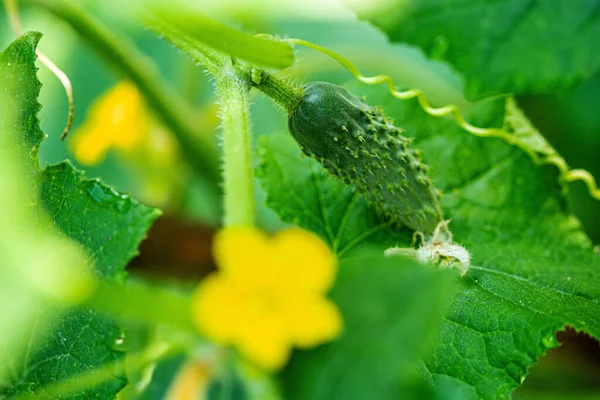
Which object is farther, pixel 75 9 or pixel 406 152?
pixel 75 9

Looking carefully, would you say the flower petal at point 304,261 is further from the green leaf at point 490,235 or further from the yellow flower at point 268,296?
the green leaf at point 490,235

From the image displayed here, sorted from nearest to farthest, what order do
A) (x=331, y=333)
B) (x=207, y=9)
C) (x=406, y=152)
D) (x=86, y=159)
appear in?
1. (x=331, y=333)
2. (x=207, y=9)
3. (x=406, y=152)
4. (x=86, y=159)

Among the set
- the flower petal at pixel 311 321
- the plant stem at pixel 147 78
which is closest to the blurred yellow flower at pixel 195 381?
the flower petal at pixel 311 321

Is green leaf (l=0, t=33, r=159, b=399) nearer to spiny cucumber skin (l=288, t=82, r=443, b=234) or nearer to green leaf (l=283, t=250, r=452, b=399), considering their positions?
spiny cucumber skin (l=288, t=82, r=443, b=234)

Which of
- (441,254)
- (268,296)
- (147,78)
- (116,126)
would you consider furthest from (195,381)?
(116,126)

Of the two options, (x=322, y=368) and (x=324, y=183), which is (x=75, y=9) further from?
(x=322, y=368)

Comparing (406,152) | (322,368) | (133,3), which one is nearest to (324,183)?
(406,152)

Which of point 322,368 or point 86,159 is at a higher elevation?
point 86,159
